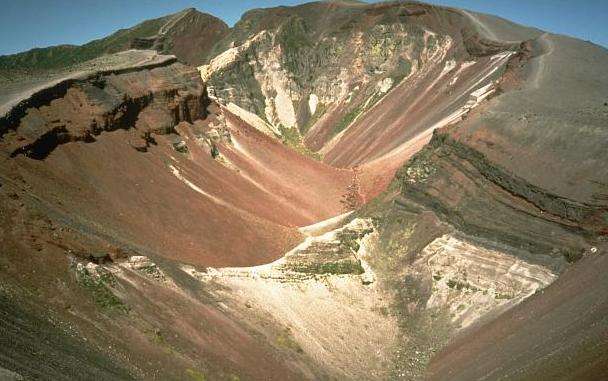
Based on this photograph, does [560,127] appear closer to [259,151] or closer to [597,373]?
[597,373]

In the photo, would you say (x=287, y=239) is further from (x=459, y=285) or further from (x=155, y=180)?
(x=459, y=285)

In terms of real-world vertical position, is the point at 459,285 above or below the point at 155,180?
below

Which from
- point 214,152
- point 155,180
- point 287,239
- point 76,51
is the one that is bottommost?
point 287,239

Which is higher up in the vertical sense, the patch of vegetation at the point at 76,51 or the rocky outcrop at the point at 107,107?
Answer: the patch of vegetation at the point at 76,51

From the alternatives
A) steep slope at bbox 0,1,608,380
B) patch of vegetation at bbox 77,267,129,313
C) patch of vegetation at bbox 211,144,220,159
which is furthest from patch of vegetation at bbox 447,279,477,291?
patch of vegetation at bbox 211,144,220,159

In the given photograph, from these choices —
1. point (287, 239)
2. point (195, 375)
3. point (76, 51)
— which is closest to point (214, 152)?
point (287, 239)

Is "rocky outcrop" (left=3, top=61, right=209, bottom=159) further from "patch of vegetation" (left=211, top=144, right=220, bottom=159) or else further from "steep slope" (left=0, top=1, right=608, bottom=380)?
"patch of vegetation" (left=211, top=144, right=220, bottom=159)

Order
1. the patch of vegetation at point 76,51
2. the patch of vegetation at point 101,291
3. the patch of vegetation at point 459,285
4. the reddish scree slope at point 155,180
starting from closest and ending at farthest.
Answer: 1. the patch of vegetation at point 101,291
2. the patch of vegetation at point 459,285
3. the reddish scree slope at point 155,180
4. the patch of vegetation at point 76,51

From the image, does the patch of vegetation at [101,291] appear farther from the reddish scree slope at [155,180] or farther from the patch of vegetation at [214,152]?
the patch of vegetation at [214,152]

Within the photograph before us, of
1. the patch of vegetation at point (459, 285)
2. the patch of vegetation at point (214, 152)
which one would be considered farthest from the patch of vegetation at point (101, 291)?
the patch of vegetation at point (214, 152)
